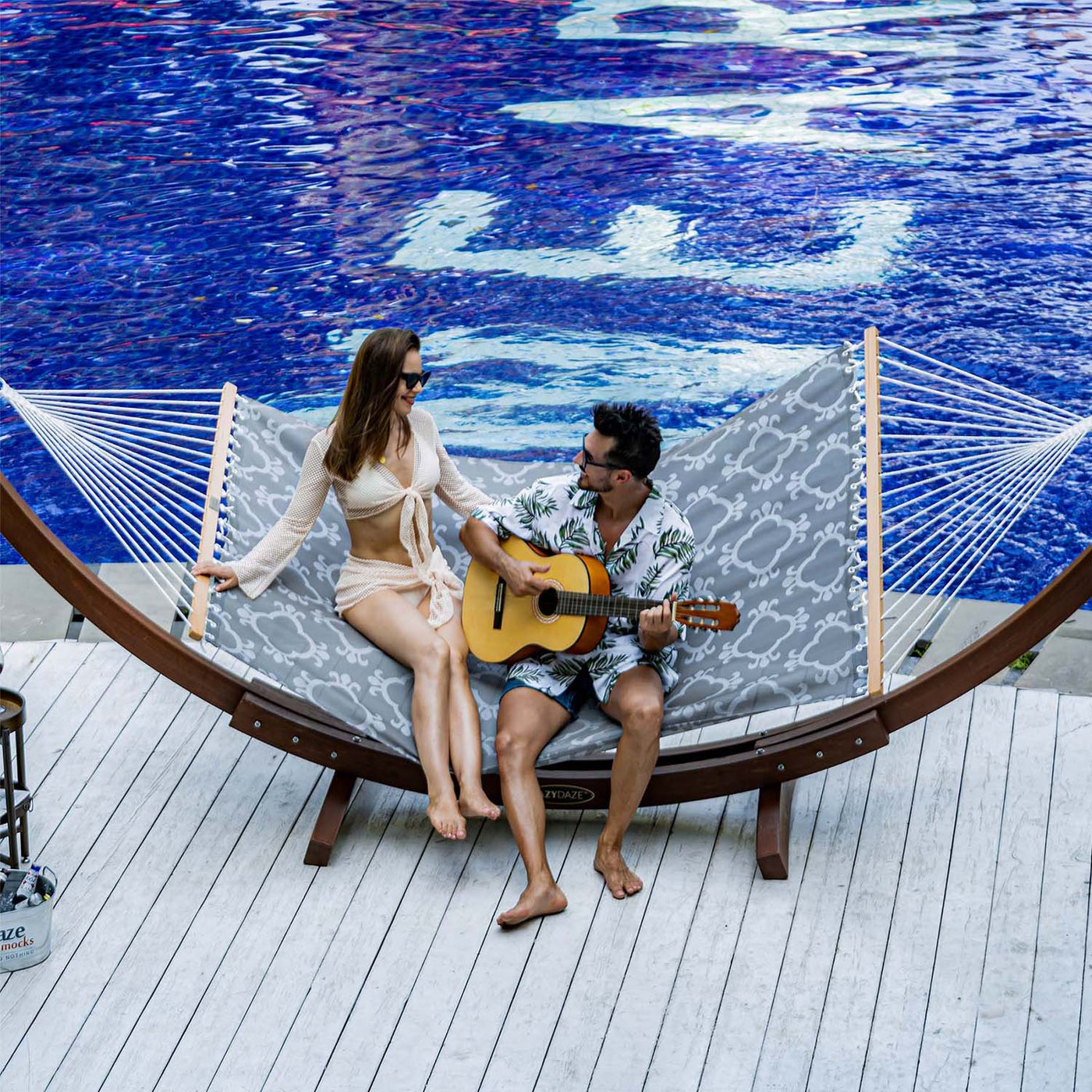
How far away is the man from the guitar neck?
0.05m

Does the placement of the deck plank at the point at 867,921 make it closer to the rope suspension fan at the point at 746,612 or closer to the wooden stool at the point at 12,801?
the rope suspension fan at the point at 746,612

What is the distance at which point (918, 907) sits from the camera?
9.38 ft

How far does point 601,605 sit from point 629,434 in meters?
0.35

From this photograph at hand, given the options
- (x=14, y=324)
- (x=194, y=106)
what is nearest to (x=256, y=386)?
(x=14, y=324)

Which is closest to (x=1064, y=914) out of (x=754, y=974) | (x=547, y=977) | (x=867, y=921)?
(x=867, y=921)

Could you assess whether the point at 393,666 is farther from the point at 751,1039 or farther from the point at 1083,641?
the point at 1083,641

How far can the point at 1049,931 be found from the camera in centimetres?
277

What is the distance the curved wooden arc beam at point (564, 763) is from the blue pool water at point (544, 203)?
98.2 inches

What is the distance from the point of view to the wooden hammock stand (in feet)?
9.32

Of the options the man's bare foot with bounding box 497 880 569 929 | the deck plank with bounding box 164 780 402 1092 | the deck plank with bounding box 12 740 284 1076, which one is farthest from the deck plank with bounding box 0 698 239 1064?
the man's bare foot with bounding box 497 880 569 929

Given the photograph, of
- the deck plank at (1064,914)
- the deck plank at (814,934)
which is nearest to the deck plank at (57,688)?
the deck plank at (814,934)

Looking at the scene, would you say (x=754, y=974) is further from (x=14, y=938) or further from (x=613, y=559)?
(x=14, y=938)

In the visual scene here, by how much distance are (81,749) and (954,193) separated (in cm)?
617

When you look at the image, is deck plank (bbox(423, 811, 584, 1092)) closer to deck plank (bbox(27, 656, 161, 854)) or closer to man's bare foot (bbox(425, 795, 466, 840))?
man's bare foot (bbox(425, 795, 466, 840))
